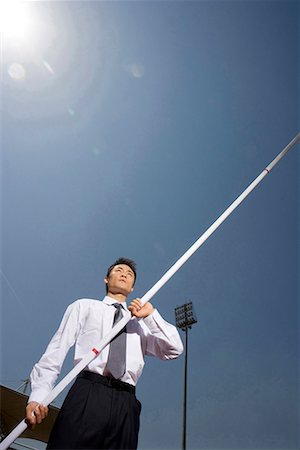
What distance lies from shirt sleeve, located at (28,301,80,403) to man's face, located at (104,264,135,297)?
42 cm

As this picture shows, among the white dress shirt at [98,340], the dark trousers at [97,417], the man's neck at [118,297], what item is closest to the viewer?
the dark trousers at [97,417]

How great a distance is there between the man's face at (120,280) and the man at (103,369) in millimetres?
10

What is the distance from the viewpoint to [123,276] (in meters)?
3.52

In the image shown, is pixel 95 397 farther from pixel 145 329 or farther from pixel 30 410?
pixel 145 329

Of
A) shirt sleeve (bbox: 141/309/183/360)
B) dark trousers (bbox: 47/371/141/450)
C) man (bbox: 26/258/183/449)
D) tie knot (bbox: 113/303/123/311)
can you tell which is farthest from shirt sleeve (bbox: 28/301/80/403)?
shirt sleeve (bbox: 141/309/183/360)

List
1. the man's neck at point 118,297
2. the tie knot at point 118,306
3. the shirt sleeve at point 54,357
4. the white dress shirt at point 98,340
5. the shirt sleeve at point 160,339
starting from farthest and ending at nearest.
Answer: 1. the man's neck at point 118,297
2. the tie knot at point 118,306
3. the shirt sleeve at point 160,339
4. the white dress shirt at point 98,340
5. the shirt sleeve at point 54,357

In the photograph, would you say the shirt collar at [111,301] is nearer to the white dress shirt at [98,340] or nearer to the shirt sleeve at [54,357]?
the white dress shirt at [98,340]

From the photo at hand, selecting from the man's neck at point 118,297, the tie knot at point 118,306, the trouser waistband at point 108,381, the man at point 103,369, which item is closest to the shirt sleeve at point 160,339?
the man at point 103,369

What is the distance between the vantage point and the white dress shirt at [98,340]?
8.84ft

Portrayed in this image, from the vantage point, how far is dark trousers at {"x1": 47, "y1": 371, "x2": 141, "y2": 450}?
2.34 meters

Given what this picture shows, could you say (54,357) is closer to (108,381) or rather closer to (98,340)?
(98,340)

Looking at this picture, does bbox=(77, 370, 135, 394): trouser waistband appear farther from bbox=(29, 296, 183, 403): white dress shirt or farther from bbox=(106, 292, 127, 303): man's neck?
bbox=(106, 292, 127, 303): man's neck

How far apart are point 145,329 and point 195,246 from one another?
107 cm

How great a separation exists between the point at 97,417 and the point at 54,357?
626 millimetres
